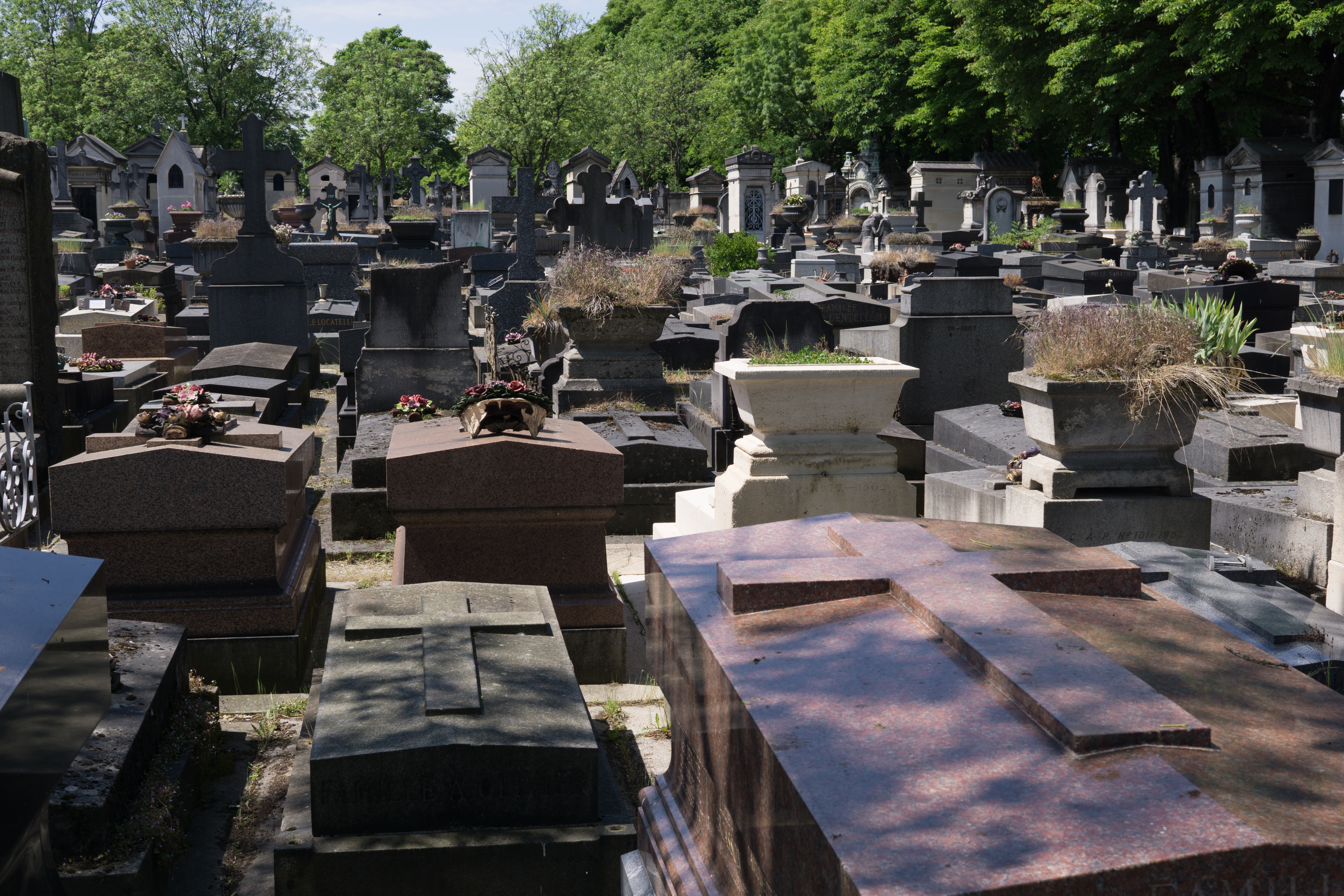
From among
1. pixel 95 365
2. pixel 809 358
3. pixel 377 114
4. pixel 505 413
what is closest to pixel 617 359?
pixel 809 358

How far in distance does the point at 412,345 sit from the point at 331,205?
32732mm

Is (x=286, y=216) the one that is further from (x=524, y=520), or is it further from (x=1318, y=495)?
(x=1318, y=495)

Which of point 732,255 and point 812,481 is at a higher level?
point 732,255

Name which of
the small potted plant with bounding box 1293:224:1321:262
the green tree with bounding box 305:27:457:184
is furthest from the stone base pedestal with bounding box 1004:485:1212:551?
the green tree with bounding box 305:27:457:184

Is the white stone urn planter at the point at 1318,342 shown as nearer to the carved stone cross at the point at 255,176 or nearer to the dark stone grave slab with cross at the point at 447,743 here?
the dark stone grave slab with cross at the point at 447,743

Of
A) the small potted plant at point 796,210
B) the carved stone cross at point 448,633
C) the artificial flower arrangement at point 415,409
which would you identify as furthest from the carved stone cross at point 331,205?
the carved stone cross at point 448,633

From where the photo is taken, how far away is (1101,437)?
604 cm

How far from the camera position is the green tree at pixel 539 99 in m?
56.7

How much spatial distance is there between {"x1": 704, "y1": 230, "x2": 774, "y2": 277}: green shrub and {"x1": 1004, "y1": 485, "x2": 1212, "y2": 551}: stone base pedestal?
18278 millimetres

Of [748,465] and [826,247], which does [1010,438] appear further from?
[826,247]

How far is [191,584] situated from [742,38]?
61672 mm

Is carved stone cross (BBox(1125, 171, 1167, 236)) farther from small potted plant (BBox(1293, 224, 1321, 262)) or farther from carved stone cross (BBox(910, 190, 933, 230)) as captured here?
carved stone cross (BBox(910, 190, 933, 230))

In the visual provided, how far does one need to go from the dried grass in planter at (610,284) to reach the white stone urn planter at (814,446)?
404 centimetres

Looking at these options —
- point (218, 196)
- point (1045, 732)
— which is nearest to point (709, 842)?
point (1045, 732)
